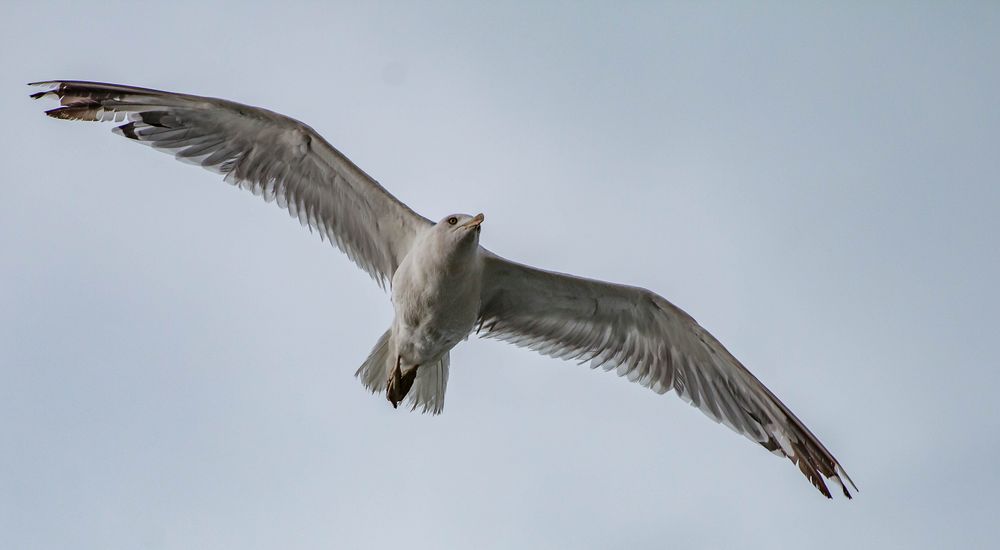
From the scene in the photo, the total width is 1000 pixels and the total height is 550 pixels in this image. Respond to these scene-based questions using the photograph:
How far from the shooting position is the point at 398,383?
28.5 ft

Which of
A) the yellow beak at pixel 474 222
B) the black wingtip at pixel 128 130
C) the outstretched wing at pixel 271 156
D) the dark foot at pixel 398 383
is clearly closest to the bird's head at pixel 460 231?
the yellow beak at pixel 474 222

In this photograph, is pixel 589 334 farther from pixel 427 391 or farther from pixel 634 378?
pixel 427 391

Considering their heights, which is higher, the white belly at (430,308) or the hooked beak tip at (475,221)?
the hooked beak tip at (475,221)

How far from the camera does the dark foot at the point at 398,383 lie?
28.4ft

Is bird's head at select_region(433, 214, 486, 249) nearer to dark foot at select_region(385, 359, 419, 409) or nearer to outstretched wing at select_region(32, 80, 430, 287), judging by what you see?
outstretched wing at select_region(32, 80, 430, 287)

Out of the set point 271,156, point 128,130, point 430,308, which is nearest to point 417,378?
point 430,308

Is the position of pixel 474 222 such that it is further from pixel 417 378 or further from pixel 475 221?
pixel 417 378

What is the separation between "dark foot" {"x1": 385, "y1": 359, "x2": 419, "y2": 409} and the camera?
8648 millimetres

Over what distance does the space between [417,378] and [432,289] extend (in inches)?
47.9

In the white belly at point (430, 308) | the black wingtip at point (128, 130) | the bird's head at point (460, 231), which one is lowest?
the white belly at point (430, 308)

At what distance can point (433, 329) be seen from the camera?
8258mm

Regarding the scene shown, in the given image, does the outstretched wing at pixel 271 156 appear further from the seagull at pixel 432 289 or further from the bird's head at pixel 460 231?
the bird's head at pixel 460 231

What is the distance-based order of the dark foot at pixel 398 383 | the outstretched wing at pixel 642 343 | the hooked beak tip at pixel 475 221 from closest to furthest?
the hooked beak tip at pixel 475 221, the dark foot at pixel 398 383, the outstretched wing at pixel 642 343

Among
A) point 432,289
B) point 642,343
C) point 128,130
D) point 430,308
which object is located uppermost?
point 128,130
